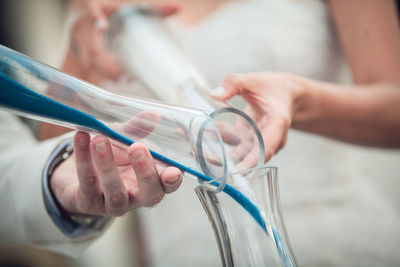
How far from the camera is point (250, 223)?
209 mm

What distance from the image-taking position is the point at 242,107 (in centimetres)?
30

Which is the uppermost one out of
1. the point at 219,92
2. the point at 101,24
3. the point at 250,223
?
the point at 101,24

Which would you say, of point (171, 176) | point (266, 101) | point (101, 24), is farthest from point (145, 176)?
point (101, 24)

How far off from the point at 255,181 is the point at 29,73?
0.14 metres

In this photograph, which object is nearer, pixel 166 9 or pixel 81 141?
pixel 81 141

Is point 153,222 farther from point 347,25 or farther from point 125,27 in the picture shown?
point 347,25

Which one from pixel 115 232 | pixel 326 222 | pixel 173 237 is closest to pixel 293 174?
pixel 326 222

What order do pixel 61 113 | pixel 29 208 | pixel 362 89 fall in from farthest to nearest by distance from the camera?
1. pixel 362 89
2. pixel 29 208
3. pixel 61 113

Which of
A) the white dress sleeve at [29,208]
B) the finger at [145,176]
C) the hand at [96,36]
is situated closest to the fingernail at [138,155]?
the finger at [145,176]

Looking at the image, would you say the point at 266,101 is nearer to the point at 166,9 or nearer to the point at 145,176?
the point at 145,176

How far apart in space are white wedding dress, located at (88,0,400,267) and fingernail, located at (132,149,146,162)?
321 mm

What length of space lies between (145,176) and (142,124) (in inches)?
1.3

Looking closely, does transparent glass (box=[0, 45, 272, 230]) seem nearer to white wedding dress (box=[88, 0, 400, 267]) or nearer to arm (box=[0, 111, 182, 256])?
arm (box=[0, 111, 182, 256])

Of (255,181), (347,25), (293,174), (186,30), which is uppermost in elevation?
(186,30)
